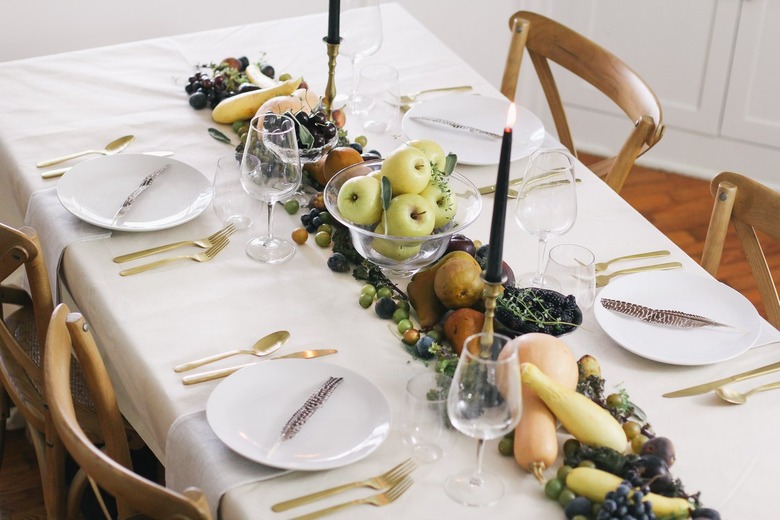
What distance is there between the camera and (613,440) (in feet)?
3.77

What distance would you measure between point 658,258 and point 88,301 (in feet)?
3.03

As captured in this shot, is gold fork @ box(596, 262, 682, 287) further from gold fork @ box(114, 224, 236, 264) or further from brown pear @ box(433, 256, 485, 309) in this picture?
gold fork @ box(114, 224, 236, 264)

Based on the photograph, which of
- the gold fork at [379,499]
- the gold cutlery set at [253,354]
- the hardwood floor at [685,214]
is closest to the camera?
the gold fork at [379,499]

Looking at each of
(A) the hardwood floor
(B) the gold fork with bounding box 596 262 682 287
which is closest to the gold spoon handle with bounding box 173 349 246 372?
(B) the gold fork with bounding box 596 262 682 287

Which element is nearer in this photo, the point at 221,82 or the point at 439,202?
the point at 439,202

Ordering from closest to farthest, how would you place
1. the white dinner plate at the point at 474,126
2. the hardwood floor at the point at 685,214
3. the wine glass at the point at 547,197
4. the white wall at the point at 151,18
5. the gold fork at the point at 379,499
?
1. the gold fork at the point at 379,499
2. the wine glass at the point at 547,197
3. the white dinner plate at the point at 474,126
4. the white wall at the point at 151,18
5. the hardwood floor at the point at 685,214

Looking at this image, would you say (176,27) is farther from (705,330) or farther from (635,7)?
(705,330)

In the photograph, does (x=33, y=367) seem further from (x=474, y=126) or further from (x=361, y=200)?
(x=474, y=126)

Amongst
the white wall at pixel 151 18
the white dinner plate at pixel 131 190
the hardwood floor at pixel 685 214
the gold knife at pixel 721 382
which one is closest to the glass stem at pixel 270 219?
the white dinner plate at pixel 131 190

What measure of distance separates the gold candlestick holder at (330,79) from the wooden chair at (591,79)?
562 millimetres

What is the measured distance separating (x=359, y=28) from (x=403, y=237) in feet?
2.25

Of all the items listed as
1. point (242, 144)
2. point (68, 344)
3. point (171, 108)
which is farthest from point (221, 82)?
point (68, 344)

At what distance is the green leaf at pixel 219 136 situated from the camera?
189cm

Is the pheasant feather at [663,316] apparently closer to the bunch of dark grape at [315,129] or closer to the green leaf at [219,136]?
the bunch of dark grape at [315,129]
